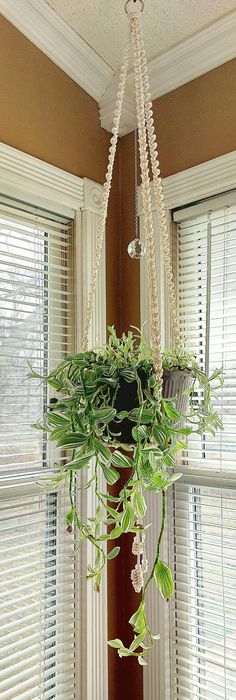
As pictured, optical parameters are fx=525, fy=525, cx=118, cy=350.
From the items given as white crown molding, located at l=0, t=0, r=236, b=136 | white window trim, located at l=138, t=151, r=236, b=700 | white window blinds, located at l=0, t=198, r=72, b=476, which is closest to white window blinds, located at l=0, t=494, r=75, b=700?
white window blinds, located at l=0, t=198, r=72, b=476

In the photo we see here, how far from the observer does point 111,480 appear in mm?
948

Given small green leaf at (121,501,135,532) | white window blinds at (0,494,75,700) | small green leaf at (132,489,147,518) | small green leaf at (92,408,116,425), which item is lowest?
white window blinds at (0,494,75,700)

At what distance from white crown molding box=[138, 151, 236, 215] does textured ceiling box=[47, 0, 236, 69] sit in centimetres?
40

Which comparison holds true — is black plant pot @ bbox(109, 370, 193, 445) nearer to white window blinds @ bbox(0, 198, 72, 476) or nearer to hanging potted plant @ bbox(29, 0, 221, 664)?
hanging potted plant @ bbox(29, 0, 221, 664)

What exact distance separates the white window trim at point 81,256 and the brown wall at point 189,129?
0.13m

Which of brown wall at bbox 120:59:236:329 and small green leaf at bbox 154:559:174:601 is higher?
brown wall at bbox 120:59:236:329

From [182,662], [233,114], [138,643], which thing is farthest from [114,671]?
[233,114]

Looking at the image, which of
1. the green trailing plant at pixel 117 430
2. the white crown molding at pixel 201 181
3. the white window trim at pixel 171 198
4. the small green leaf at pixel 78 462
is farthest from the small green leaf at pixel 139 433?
the white crown molding at pixel 201 181

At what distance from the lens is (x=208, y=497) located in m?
1.59

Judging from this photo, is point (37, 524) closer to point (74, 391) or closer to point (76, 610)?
point (76, 610)

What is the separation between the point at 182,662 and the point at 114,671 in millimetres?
280

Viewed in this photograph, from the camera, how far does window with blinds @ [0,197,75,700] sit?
1.49 metres

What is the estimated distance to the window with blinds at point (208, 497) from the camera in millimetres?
1517

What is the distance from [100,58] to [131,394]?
1.32m
